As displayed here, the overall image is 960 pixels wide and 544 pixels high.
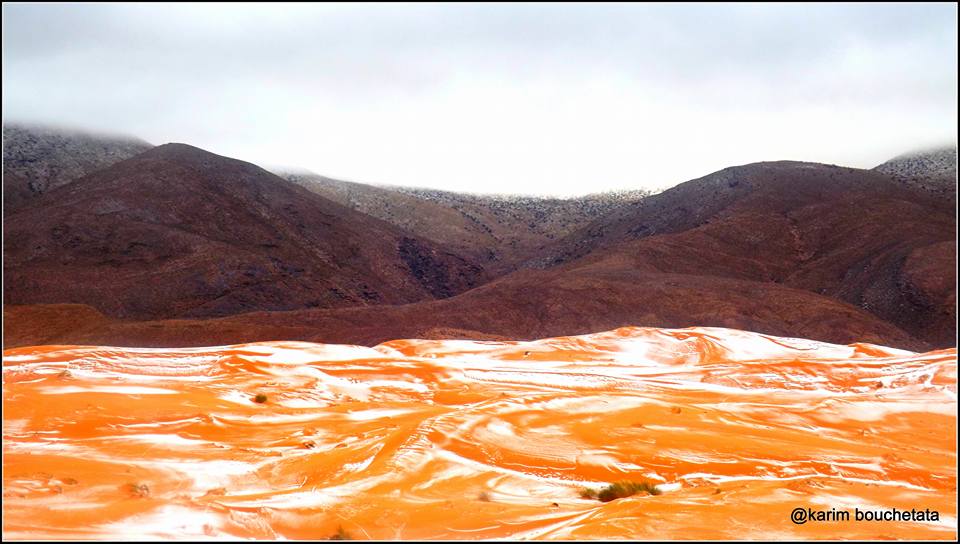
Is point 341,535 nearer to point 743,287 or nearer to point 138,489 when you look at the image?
point 138,489

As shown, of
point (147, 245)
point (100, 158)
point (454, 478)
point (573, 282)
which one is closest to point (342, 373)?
point (454, 478)

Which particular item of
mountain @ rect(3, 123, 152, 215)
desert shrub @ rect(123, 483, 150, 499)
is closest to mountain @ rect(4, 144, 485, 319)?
mountain @ rect(3, 123, 152, 215)

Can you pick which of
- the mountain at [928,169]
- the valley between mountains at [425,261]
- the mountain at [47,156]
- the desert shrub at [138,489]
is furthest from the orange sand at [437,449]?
the mountain at [928,169]

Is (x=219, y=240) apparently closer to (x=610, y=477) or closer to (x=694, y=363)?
(x=694, y=363)

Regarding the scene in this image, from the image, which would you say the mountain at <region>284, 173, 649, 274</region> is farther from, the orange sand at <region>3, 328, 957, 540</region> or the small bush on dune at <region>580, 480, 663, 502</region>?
the small bush on dune at <region>580, 480, 663, 502</region>

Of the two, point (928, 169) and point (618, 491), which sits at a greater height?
point (928, 169)

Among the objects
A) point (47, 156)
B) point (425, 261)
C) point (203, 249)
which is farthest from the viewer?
point (47, 156)

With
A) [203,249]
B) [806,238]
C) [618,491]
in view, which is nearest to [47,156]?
[203,249]
